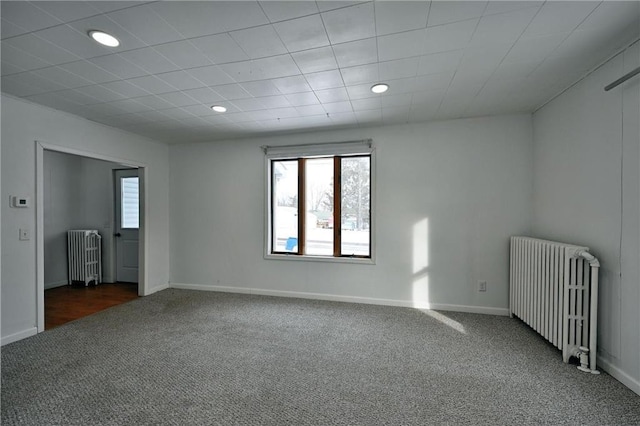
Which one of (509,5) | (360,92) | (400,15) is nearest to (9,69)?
(360,92)

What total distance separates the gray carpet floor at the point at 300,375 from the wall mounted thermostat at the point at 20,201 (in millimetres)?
1381

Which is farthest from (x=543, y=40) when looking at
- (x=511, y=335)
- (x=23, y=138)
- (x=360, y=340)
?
(x=23, y=138)

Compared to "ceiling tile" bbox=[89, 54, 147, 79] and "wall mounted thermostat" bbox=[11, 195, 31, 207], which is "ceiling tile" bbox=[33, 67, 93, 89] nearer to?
"ceiling tile" bbox=[89, 54, 147, 79]

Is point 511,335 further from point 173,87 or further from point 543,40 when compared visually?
point 173,87

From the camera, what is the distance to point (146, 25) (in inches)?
66.7

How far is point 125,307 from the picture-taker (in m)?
3.63

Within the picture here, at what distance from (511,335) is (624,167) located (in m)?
1.82

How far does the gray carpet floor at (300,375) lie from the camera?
5.55ft

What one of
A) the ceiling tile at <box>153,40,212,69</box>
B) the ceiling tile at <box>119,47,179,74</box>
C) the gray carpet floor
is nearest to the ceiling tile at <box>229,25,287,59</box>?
the ceiling tile at <box>153,40,212,69</box>

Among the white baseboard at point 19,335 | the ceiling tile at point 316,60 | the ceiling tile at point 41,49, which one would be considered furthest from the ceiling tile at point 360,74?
the white baseboard at point 19,335

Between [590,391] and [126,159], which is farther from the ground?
[126,159]

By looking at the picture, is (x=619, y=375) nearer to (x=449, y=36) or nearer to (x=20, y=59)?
(x=449, y=36)

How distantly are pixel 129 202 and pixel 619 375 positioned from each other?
22.1ft

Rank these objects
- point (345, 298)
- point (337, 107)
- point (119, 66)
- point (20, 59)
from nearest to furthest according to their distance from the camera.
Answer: point (20, 59) < point (119, 66) < point (337, 107) < point (345, 298)
